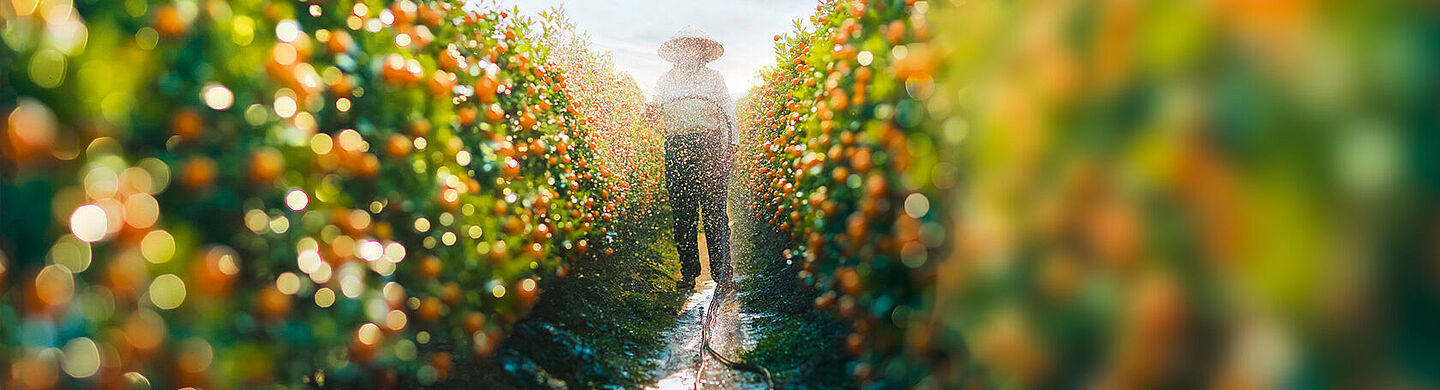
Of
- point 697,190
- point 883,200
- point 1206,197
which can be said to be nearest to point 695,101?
point 697,190

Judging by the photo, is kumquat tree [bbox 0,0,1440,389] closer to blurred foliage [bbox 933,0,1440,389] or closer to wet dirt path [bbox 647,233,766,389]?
blurred foliage [bbox 933,0,1440,389]

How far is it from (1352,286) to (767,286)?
5470 mm

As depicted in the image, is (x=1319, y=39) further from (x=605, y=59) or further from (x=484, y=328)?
(x=605, y=59)

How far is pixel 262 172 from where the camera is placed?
1821 mm

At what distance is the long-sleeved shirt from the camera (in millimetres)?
12055

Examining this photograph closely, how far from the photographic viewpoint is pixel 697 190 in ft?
36.3

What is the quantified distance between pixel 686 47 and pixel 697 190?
301 cm

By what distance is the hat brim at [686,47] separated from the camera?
12555 mm

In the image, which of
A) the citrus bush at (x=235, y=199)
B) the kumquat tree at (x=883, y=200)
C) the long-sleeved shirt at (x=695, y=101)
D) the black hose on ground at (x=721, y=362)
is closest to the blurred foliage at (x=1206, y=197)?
the kumquat tree at (x=883, y=200)

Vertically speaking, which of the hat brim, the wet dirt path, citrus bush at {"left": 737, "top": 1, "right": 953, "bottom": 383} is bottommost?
the wet dirt path

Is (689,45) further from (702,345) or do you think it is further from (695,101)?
(702,345)

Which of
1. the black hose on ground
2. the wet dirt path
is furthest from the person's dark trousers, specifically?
the black hose on ground

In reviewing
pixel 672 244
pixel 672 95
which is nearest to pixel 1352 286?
pixel 672 244

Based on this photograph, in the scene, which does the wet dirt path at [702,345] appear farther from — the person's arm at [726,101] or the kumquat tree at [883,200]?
the person's arm at [726,101]
